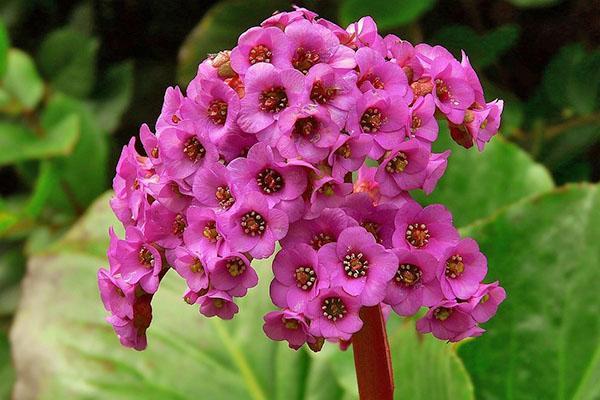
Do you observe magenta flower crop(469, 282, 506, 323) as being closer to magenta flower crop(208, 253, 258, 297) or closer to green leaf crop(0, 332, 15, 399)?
magenta flower crop(208, 253, 258, 297)

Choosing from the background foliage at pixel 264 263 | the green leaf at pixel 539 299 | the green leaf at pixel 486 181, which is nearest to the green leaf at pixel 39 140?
the background foliage at pixel 264 263

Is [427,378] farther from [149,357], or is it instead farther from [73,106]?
[73,106]

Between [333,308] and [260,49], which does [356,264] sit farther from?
[260,49]

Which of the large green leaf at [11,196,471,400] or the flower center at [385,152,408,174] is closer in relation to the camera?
the flower center at [385,152,408,174]

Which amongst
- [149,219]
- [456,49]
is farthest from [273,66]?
[456,49]

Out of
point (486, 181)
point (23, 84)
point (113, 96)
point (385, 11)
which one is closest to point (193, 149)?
point (486, 181)

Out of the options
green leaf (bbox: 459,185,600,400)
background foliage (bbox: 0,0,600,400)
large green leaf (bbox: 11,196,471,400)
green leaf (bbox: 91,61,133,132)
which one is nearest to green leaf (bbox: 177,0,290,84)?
background foliage (bbox: 0,0,600,400)
